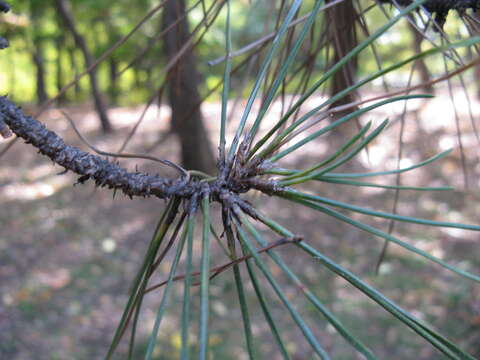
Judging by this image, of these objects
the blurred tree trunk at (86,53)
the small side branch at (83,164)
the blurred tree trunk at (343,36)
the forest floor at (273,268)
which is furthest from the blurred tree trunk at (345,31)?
the blurred tree trunk at (86,53)

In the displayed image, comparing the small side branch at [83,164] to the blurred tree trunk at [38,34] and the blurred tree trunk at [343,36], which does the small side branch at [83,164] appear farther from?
the blurred tree trunk at [38,34]

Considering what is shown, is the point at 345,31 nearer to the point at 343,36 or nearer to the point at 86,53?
the point at 343,36

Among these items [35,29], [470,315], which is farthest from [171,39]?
[35,29]

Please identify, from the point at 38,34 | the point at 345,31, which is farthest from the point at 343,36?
the point at 38,34

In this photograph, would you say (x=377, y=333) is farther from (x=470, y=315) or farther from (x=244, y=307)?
(x=244, y=307)

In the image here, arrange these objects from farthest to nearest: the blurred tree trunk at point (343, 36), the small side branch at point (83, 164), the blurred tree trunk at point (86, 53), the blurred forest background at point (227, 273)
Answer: the blurred tree trunk at point (86, 53), the blurred forest background at point (227, 273), the blurred tree trunk at point (343, 36), the small side branch at point (83, 164)

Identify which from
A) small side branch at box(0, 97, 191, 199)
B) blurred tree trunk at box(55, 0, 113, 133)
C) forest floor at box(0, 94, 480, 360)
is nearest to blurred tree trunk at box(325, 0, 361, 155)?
small side branch at box(0, 97, 191, 199)

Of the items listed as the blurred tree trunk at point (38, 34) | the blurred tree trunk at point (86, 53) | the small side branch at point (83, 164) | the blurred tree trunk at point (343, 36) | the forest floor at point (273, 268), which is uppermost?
the blurred tree trunk at point (38, 34)
